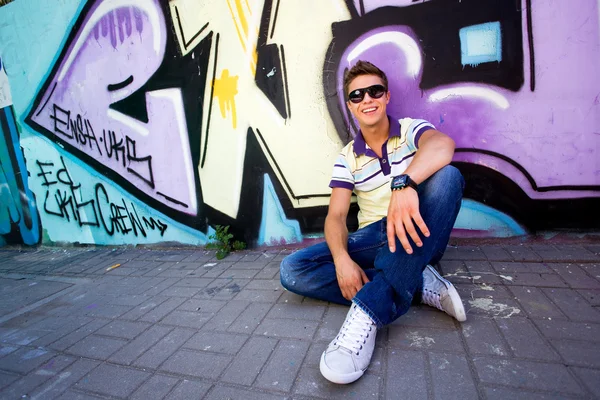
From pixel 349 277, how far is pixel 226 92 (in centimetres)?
225

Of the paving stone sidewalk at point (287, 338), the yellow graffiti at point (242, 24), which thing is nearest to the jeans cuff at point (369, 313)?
the paving stone sidewalk at point (287, 338)

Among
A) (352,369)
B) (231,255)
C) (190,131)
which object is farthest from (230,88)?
(352,369)

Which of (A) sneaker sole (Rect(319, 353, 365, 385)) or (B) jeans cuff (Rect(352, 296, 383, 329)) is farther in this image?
(B) jeans cuff (Rect(352, 296, 383, 329))

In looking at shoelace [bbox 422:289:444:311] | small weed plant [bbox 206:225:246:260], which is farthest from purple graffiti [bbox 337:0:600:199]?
small weed plant [bbox 206:225:246:260]

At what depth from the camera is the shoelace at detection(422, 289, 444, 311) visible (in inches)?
66.3

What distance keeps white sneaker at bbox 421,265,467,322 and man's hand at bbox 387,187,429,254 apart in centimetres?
47

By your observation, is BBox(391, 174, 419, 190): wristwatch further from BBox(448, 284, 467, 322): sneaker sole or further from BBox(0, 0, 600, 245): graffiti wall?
BBox(0, 0, 600, 245): graffiti wall

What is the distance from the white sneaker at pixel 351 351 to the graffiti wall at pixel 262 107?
1510 millimetres

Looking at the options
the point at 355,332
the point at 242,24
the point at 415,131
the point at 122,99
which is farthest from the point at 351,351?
the point at 122,99

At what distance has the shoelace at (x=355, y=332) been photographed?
1.39m

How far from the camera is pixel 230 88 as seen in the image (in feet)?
9.78

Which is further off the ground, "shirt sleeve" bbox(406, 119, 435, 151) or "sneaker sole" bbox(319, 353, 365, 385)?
"shirt sleeve" bbox(406, 119, 435, 151)

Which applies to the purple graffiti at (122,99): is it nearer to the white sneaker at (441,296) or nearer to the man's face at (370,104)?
the man's face at (370,104)

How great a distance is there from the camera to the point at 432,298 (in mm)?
1715
